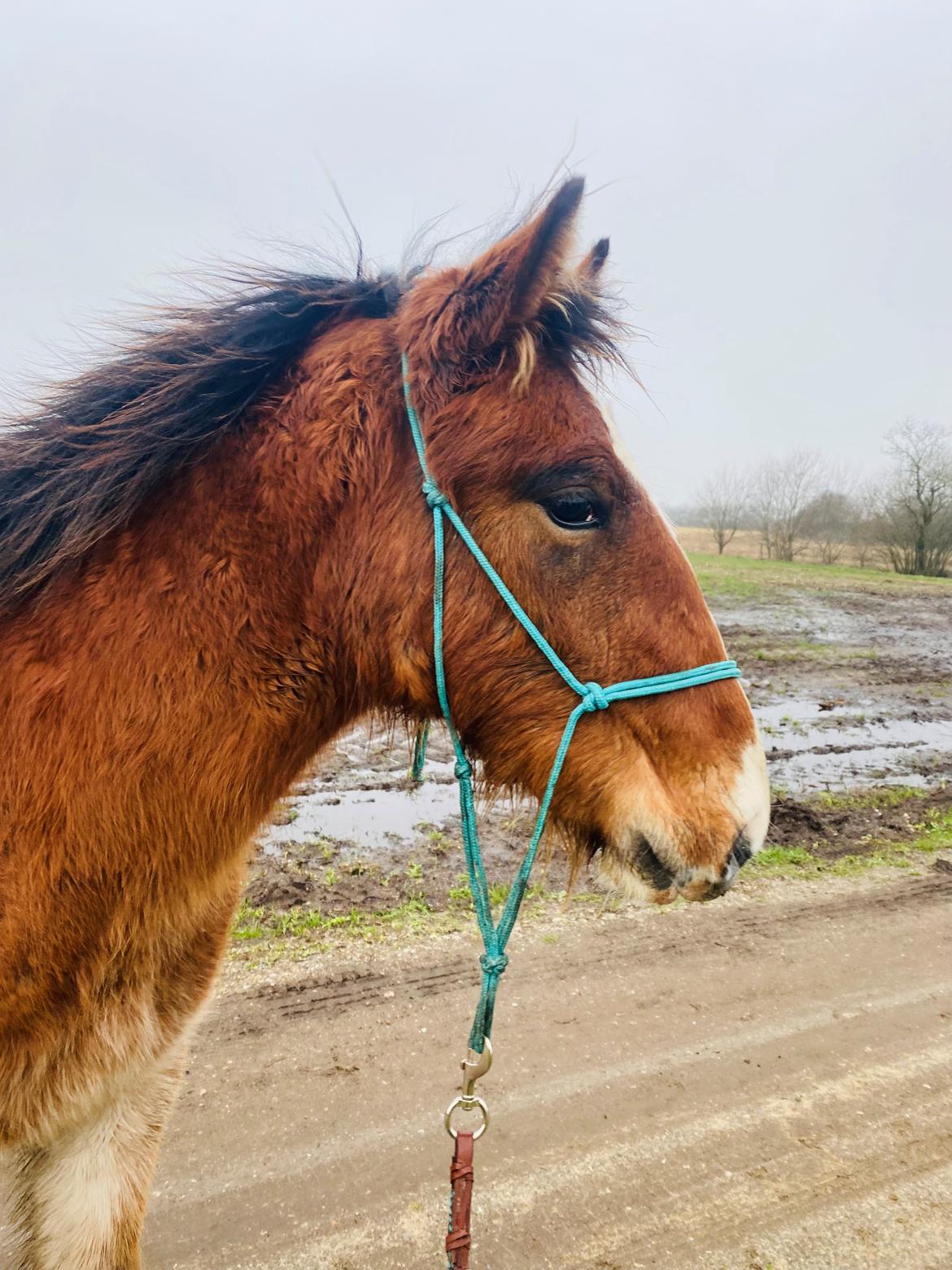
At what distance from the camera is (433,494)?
1660 millimetres

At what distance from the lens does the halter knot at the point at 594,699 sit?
1676 millimetres

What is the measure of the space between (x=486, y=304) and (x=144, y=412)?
0.85m

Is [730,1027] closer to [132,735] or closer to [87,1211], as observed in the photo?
[87,1211]

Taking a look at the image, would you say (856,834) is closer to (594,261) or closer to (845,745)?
(845,745)

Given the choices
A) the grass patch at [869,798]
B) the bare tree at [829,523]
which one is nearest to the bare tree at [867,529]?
the bare tree at [829,523]

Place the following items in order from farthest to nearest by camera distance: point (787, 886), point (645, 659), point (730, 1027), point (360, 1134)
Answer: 1. point (787, 886)
2. point (730, 1027)
3. point (360, 1134)
4. point (645, 659)

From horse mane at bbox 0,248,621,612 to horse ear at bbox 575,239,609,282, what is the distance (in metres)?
0.12

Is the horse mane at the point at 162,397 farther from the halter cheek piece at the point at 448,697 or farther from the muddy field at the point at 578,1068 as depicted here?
the muddy field at the point at 578,1068

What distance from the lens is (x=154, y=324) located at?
6.37 ft

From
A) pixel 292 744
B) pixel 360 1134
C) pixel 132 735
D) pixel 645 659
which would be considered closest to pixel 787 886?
pixel 360 1134

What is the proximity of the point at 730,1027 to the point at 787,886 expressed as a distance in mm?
1651

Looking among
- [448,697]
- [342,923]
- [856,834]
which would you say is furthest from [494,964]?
[856,834]

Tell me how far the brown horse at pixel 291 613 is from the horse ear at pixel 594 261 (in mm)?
208

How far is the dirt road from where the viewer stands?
8.48 ft
